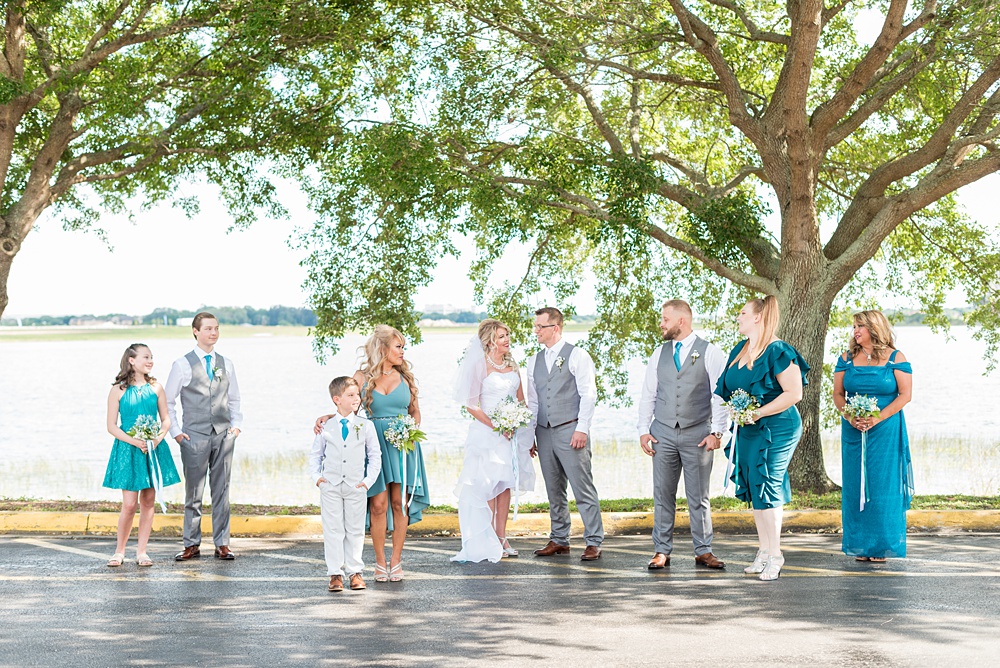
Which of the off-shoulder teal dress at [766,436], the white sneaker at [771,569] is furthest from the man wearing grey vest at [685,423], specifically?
the white sneaker at [771,569]

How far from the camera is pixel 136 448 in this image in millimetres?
9133

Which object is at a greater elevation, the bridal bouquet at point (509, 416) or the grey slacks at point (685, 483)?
the bridal bouquet at point (509, 416)

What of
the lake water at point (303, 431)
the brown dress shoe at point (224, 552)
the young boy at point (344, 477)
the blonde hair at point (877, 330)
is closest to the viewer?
the young boy at point (344, 477)

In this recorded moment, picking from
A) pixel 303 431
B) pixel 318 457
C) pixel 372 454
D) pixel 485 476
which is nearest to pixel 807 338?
pixel 485 476

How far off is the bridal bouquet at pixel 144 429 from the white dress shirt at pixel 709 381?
4.12 m

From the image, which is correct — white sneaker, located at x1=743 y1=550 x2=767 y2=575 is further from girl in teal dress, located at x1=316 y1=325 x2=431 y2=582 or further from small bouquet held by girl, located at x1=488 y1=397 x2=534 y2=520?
girl in teal dress, located at x1=316 y1=325 x2=431 y2=582

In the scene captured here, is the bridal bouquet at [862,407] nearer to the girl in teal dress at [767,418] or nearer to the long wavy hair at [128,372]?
the girl in teal dress at [767,418]

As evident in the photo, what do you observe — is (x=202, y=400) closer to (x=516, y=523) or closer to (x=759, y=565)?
(x=516, y=523)

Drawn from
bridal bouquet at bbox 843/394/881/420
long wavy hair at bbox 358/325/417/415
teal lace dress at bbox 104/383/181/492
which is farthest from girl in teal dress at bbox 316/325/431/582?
bridal bouquet at bbox 843/394/881/420

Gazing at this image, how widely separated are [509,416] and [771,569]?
7.99 feet

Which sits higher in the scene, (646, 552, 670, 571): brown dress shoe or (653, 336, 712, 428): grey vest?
(653, 336, 712, 428): grey vest

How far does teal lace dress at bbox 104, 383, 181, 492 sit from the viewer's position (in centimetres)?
905

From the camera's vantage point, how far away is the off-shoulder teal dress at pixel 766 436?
320 inches

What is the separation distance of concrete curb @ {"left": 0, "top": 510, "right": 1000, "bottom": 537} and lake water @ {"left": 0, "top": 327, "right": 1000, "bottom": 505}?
470 centimetres
